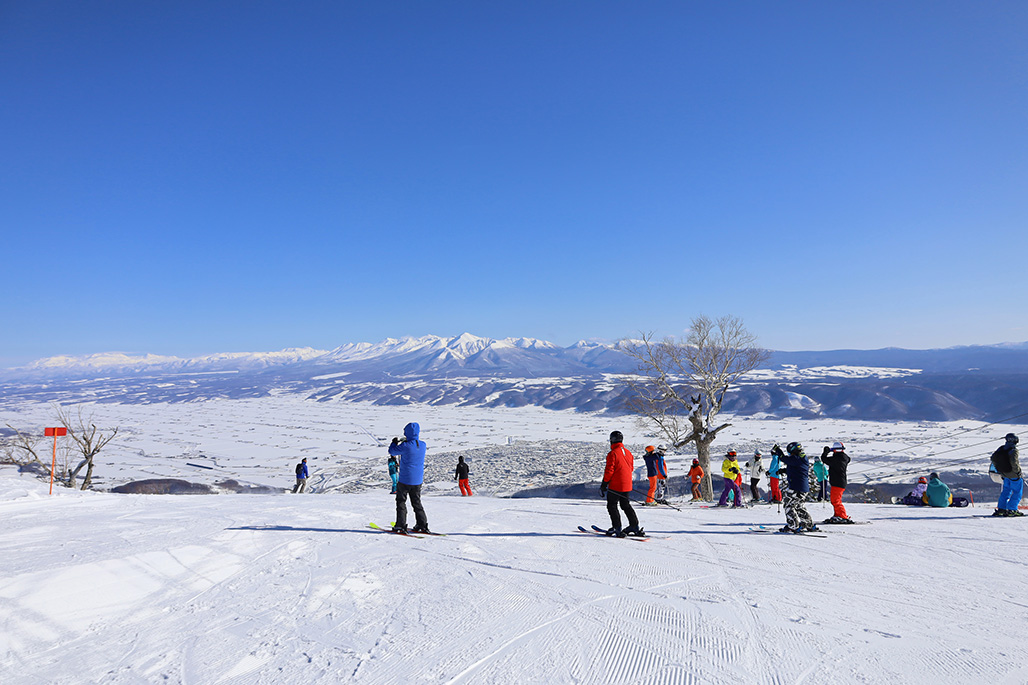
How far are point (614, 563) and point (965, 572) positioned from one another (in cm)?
448

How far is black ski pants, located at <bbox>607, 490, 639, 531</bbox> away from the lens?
25.2ft

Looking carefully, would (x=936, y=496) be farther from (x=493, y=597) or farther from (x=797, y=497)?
(x=493, y=597)

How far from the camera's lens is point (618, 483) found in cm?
760

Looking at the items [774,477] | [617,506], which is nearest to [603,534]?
[617,506]

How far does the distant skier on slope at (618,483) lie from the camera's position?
747 centimetres

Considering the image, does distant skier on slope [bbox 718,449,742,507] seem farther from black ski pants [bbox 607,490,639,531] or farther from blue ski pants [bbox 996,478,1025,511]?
black ski pants [bbox 607,490,639,531]

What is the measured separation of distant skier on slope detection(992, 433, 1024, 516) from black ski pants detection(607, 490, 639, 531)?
802 centimetres

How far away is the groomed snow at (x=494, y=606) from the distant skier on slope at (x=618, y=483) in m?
0.50

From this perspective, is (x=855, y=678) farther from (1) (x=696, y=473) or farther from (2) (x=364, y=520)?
(1) (x=696, y=473)

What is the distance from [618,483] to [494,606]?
3.72 meters

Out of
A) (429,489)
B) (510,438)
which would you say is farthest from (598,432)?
(429,489)

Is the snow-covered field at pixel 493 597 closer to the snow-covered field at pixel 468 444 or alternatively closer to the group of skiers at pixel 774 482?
the group of skiers at pixel 774 482

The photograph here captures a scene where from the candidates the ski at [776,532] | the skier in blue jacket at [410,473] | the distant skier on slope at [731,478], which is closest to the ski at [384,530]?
the skier in blue jacket at [410,473]

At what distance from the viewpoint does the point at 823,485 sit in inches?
545
